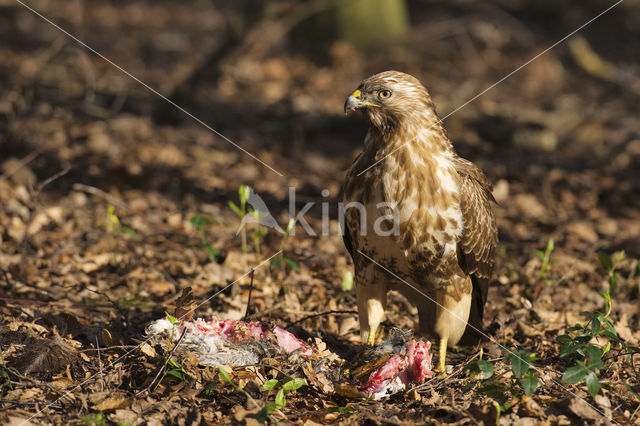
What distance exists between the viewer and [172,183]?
22.3 feet

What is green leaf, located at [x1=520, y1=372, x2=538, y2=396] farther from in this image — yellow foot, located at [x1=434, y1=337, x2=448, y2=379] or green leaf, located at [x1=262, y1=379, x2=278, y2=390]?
green leaf, located at [x1=262, y1=379, x2=278, y2=390]

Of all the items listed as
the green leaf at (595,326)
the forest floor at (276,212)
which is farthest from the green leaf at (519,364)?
the green leaf at (595,326)

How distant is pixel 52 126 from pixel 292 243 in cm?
332

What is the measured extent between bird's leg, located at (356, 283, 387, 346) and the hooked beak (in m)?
1.13

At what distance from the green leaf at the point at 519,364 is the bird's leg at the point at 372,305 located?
4.19 ft

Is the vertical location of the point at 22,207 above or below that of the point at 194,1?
below

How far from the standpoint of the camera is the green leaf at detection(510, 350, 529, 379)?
3062 mm

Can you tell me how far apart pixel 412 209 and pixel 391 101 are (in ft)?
2.24

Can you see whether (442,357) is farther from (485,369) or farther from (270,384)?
(270,384)

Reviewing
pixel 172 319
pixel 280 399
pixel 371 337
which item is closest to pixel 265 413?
pixel 280 399

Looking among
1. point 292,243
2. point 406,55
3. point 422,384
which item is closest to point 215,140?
point 292,243

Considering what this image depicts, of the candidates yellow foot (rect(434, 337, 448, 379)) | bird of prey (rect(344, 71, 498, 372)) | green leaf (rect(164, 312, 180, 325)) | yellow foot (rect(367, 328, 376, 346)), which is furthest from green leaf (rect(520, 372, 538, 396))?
green leaf (rect(164, 312, 180, 325))

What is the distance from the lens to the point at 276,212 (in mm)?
6469

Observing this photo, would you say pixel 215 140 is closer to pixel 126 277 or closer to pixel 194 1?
pixel 126 277
